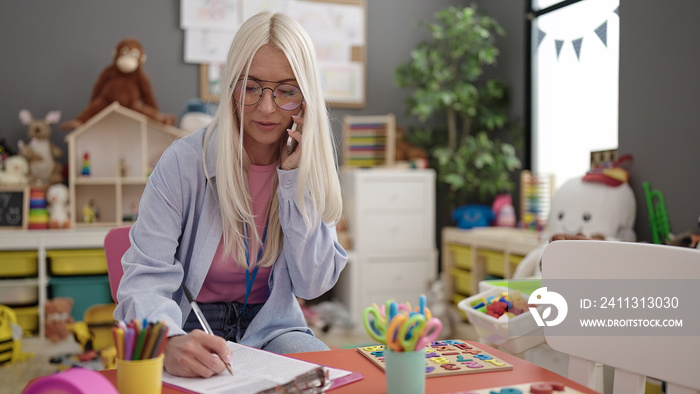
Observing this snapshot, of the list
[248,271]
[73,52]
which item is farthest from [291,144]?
[73,52]

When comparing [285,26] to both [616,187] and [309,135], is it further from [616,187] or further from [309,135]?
[616,187]

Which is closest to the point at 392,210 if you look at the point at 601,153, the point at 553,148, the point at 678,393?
the point at 553,148

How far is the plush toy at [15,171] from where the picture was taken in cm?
308

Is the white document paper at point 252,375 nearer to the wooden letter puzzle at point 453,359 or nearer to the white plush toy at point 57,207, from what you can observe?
the wooden letter puzzle at point 453,359

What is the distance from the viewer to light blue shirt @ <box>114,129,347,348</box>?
116 centimetres

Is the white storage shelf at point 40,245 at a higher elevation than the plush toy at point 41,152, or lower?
lower

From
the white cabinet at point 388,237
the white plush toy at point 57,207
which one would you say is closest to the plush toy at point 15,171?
the white plush toy at point 57,207

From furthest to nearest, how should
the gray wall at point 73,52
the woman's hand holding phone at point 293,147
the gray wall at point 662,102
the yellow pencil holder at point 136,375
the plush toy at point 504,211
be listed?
the plush toy at point 504,211
the gray wall at point 73,52
the gray wall at point 662,102
the woman's hand holding phone at point 293,147
the yellow pencil holder at point 136,375

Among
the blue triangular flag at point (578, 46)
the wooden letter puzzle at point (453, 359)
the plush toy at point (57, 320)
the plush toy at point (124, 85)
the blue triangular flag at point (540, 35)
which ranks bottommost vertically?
the plush toy at point (57, 320)

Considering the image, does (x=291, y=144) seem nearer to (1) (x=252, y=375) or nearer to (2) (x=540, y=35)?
(1) (x=252, y=375)

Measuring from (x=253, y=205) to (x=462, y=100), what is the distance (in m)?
2.39

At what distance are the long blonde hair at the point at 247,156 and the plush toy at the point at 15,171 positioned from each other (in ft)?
7.48

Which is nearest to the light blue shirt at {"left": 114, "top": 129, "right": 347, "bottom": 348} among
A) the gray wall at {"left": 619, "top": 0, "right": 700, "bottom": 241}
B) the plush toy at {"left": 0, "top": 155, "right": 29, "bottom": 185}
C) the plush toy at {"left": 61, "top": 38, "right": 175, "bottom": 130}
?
the gray wall at {"left": 619, "top": 0, "right": 700, "bottom": 241}

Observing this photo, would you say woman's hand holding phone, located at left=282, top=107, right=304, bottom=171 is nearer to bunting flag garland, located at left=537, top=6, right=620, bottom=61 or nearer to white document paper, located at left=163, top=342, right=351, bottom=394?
white document paper, located at left=163, top=342, right=351, bottom=394
